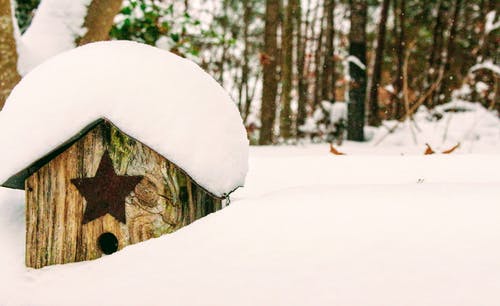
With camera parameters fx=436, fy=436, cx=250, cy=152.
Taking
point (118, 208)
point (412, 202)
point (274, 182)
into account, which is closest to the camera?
point (412, 202)

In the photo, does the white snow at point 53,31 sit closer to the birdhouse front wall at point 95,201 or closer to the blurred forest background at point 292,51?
the blurred forest background at point 292,51

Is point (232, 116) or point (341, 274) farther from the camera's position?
point (232, 116)

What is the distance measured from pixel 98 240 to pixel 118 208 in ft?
0.49

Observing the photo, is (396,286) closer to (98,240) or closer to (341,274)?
(341,274)

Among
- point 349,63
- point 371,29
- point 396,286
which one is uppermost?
point 371,29

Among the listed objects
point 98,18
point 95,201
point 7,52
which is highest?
point 98,18

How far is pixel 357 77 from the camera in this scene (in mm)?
5594

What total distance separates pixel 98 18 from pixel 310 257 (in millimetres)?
2920

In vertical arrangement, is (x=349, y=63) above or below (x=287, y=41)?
below

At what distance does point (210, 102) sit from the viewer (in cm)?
175

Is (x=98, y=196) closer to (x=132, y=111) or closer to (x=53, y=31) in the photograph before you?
(x=132, y=111)

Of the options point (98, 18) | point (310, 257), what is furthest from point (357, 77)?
point (310, 257)

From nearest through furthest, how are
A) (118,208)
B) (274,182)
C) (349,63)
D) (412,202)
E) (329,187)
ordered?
(412,202)
(118,208)
(329,187)
(274,182)
(349,63)

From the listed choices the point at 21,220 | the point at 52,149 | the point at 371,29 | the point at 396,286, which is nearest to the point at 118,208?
the point at 52,149
